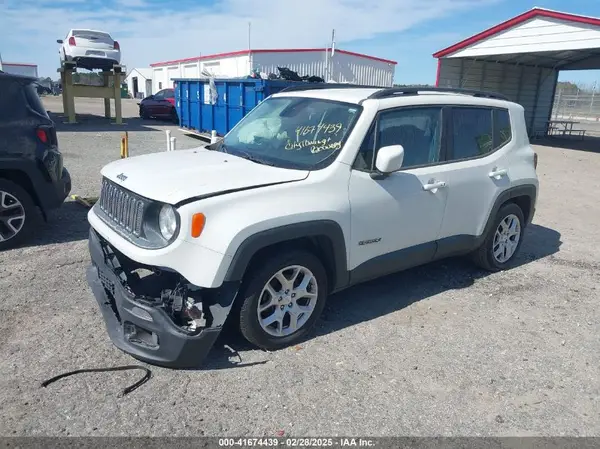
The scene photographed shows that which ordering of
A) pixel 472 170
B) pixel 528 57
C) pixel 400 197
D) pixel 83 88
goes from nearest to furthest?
pixel 400 197 → pixel 472 170 → pixel 83 88 → pixel 528 57

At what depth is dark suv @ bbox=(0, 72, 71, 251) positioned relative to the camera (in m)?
5.24

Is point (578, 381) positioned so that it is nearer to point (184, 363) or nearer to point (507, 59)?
point (184, 363)

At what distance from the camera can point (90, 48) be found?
17.7m

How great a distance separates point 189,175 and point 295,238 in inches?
33.6

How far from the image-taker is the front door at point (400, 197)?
383 centimetres

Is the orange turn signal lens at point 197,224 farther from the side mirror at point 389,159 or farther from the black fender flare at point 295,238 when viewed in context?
the side mirror at point 389,159

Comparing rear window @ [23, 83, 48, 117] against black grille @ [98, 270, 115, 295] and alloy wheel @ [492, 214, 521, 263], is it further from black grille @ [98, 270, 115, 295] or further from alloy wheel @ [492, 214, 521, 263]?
alloy wheel @ [492, 214, 521, 263]

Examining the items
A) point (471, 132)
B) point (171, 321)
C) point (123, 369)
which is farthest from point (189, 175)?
point (471, 132)

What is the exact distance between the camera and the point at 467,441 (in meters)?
2.86

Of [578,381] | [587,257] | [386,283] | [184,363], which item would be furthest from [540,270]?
[184,363]

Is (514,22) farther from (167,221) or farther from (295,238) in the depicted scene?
(167,221)

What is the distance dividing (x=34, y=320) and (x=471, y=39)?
18085mm

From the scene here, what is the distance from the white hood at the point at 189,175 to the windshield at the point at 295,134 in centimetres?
19

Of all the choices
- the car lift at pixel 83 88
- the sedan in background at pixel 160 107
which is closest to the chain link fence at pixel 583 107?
the sedan in background at pixel 160 107
